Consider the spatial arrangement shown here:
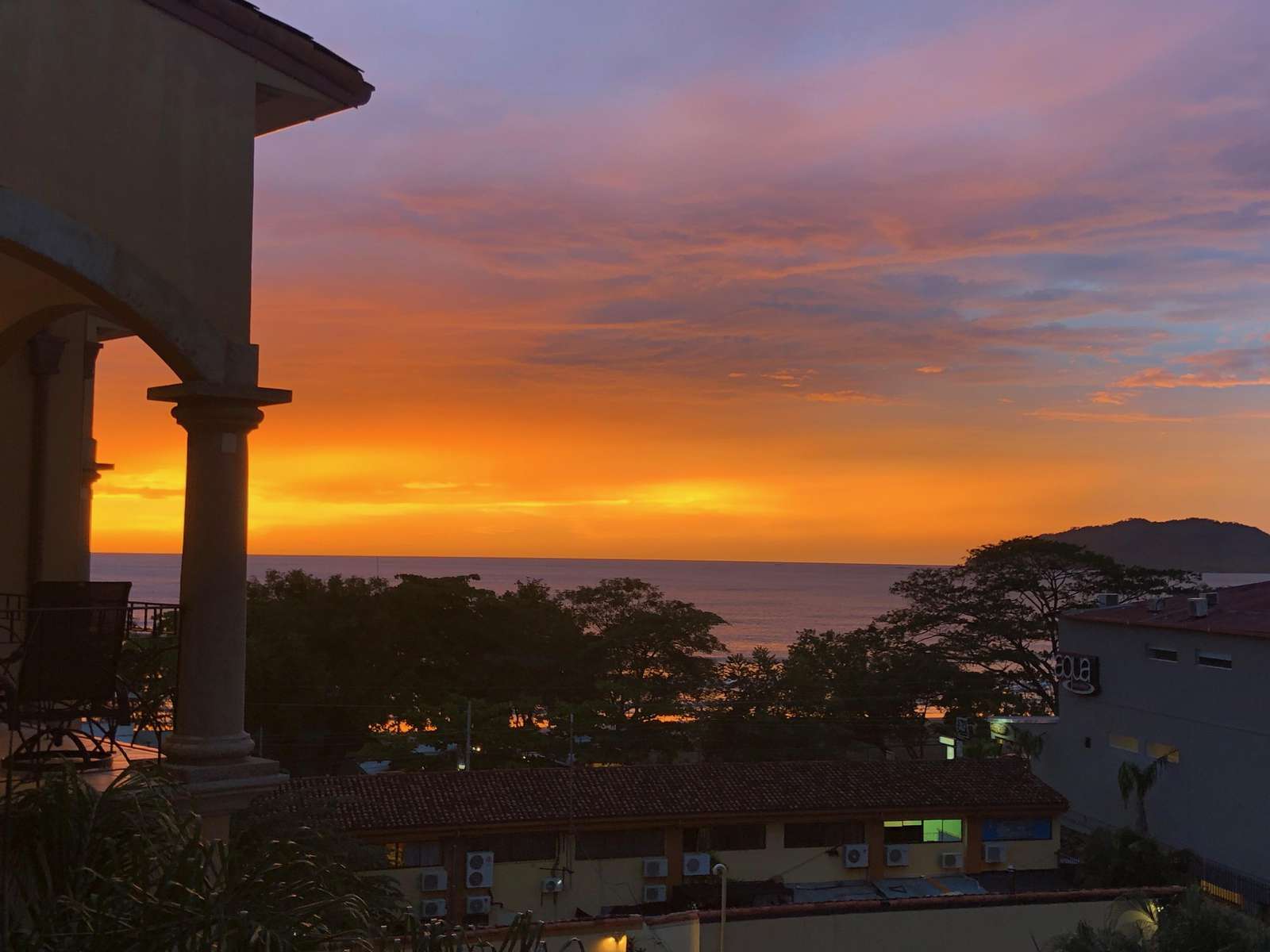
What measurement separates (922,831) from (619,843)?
8.17m

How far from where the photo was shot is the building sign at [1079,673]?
33.8 m

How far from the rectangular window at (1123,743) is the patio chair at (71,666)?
30.8m

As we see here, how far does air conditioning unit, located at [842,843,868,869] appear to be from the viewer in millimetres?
28938

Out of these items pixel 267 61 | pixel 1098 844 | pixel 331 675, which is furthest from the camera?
pixel 331 675

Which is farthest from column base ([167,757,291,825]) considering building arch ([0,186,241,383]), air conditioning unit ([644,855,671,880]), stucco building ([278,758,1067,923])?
air conditioning unit ([644,855,671,880])

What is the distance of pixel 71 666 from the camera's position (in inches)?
257

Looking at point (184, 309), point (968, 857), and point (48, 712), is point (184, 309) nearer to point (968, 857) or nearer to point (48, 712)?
point (48, 712)

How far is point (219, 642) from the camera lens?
266 inches

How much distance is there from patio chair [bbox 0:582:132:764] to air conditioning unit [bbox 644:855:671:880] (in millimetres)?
22030

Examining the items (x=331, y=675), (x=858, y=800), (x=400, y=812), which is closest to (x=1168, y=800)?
(x=858, y=800)

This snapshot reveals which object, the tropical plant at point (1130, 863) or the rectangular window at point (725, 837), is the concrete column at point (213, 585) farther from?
the tropical plant at point (1130, 863)

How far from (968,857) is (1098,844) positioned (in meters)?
3.19

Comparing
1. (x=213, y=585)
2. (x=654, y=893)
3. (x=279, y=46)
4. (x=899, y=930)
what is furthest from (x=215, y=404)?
(x=654, y=893)

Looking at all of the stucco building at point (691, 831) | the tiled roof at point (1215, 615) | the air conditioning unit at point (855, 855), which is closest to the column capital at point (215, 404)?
the stucco building at point (691, 831)
